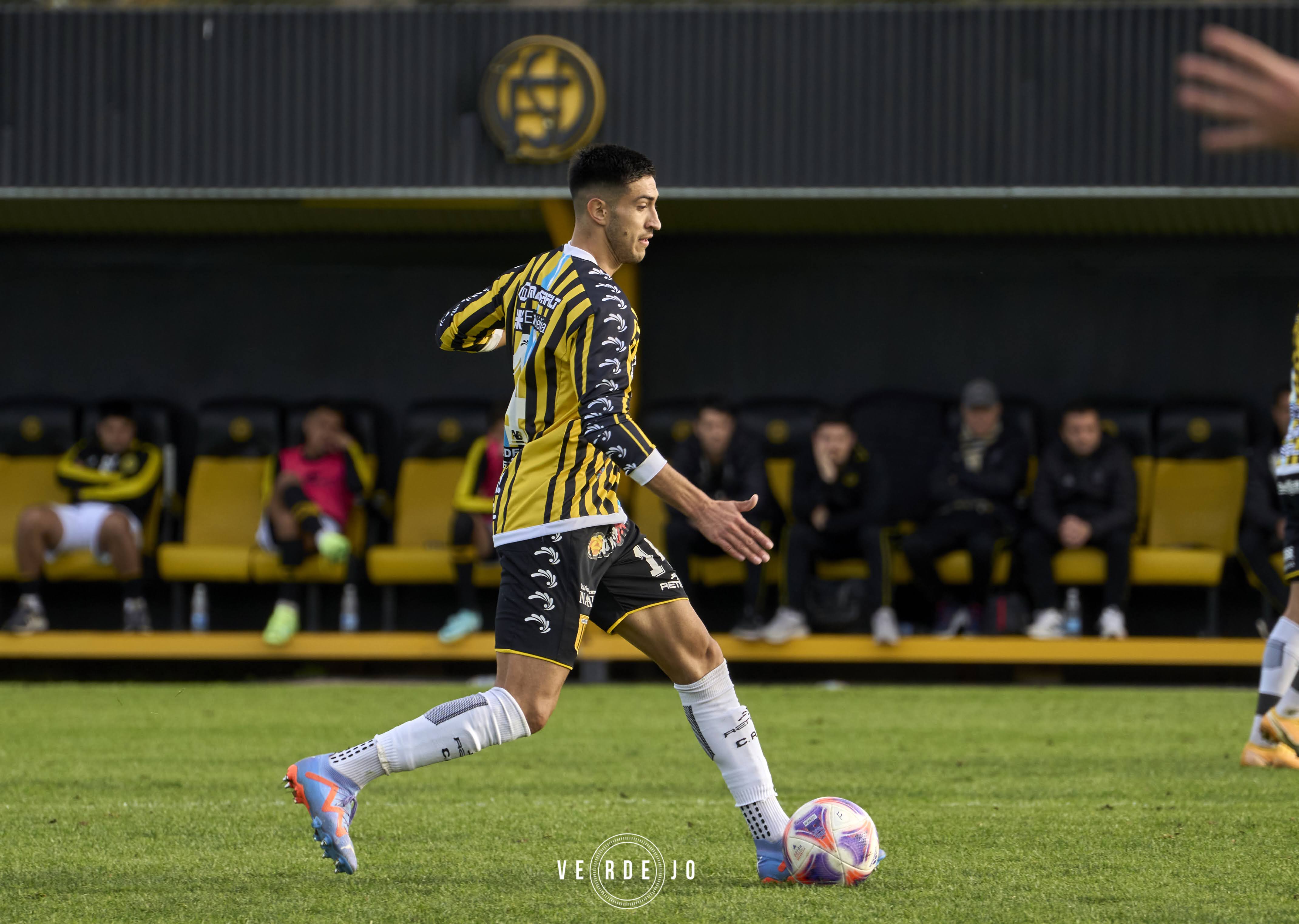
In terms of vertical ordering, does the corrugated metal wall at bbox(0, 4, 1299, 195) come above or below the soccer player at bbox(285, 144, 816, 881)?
above

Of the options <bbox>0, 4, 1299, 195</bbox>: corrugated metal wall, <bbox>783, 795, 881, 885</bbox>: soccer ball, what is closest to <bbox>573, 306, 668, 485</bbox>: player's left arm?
<bbox>783, 795, 881, 885</bbox>: soccer ball

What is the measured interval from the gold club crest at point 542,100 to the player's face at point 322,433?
2.23 metres

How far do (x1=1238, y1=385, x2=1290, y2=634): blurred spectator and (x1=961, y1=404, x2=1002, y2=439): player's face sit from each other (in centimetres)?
152

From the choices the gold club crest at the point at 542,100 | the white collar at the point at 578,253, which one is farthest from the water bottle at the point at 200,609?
the white collar at the point at 578,253

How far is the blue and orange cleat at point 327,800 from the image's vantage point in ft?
12.4

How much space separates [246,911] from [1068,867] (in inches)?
81.5

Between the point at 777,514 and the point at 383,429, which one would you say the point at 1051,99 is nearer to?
the point at 777,514

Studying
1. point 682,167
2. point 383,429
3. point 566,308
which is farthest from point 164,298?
point 566,308

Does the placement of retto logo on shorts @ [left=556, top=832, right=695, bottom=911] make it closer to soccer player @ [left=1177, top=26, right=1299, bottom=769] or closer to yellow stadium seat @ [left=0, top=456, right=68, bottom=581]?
soccer player @ [left=1177, top=26, right=1299, bottom=769]

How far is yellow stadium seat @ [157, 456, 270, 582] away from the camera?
10312 mm

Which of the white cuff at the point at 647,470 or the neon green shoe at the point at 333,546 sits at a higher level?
the white cuff at the point at 647,470

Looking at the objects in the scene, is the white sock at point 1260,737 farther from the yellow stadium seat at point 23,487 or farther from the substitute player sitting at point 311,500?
the yellow stadium seat at point 23,487

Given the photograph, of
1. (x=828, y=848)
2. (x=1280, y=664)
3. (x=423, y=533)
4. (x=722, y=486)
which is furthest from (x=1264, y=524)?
(x=828, y=848)

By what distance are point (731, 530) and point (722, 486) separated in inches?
245
